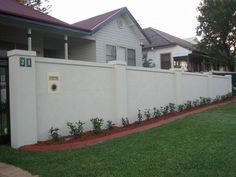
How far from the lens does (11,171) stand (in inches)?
234

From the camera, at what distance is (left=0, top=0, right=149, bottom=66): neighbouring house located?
13.5 meters

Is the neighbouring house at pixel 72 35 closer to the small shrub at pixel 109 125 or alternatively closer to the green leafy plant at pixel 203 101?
the green leafy plant at pixel 203 101

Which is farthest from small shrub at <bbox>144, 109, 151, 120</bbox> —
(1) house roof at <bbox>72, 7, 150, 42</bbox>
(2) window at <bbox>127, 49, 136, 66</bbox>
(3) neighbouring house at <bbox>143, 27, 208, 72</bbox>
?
(3) neighbouring house at <bbox>143, 27, 208, 72</bbox>

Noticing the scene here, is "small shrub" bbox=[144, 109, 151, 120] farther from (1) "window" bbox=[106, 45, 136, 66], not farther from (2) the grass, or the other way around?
(1) "window" bbox=[106, 45, 136, 66]

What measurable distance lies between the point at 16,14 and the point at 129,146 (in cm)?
761

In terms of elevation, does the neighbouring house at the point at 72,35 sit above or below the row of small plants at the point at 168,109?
above

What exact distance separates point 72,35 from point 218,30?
59.4 ft

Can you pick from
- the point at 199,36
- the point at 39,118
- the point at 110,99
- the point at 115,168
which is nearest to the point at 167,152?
the point at 115,168

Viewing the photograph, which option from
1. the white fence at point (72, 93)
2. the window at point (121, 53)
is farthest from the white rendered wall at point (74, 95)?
the window at point (121, 53)

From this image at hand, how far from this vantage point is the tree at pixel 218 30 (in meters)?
29.0

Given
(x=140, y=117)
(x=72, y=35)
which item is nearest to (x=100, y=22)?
(x=72, y=35)

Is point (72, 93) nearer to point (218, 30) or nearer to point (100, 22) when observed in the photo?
point (100, 22)

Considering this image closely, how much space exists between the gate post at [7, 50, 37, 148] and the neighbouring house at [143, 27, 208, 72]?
2492cm

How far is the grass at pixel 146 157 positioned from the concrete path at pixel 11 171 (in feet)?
0.49
